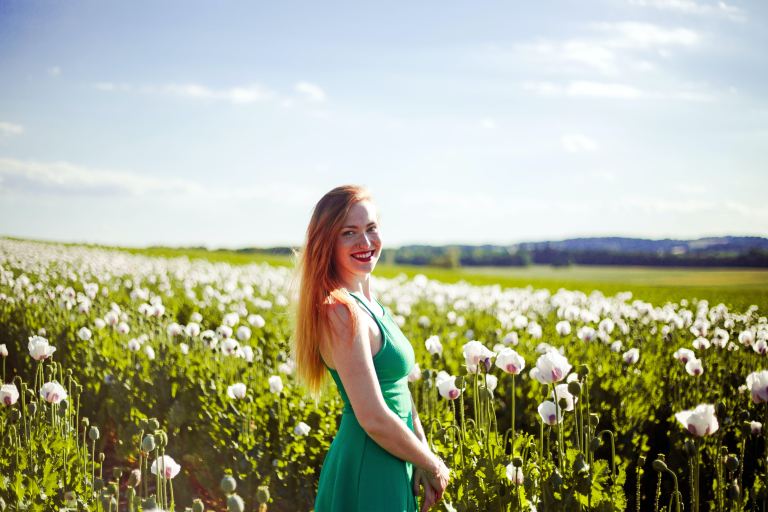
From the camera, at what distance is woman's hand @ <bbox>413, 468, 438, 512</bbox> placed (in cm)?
248

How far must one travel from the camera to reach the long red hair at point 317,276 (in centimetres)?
244

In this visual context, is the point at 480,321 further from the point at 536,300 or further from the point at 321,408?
the point at 321,408

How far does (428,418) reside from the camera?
425 cm

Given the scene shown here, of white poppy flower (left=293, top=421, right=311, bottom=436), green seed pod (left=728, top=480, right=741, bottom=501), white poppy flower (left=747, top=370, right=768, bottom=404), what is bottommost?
white poppy flower (left=293, top=421, right=311, bottom=436)

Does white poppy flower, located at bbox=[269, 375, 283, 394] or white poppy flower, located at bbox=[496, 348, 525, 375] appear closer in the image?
white poppy flower, located at bbox=[496, 348, 525, 375]

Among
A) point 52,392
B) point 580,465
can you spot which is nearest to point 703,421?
point 580,465

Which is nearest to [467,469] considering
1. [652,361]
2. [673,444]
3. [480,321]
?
[673,444]

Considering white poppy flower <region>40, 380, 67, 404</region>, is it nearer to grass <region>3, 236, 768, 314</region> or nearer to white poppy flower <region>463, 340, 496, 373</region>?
grass <region>3, 236, 768, 314</region>

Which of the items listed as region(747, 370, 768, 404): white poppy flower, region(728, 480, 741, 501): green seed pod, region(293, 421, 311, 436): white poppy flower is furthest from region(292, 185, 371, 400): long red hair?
region(747, 370, 768, 404): white poppy flower

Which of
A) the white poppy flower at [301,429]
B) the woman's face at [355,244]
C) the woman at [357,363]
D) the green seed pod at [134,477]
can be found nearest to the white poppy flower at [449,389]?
the woman at [357,363]

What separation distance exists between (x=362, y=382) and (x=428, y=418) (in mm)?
2169

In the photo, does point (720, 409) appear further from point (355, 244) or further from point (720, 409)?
point (355, 244)

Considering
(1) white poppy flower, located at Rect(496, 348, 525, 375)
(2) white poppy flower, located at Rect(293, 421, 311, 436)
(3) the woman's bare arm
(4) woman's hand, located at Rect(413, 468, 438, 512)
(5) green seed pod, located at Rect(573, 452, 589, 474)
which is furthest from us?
(2) white poppy flower, located at Rect(293, 421, 311, 436)

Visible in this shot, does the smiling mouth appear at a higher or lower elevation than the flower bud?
higher
